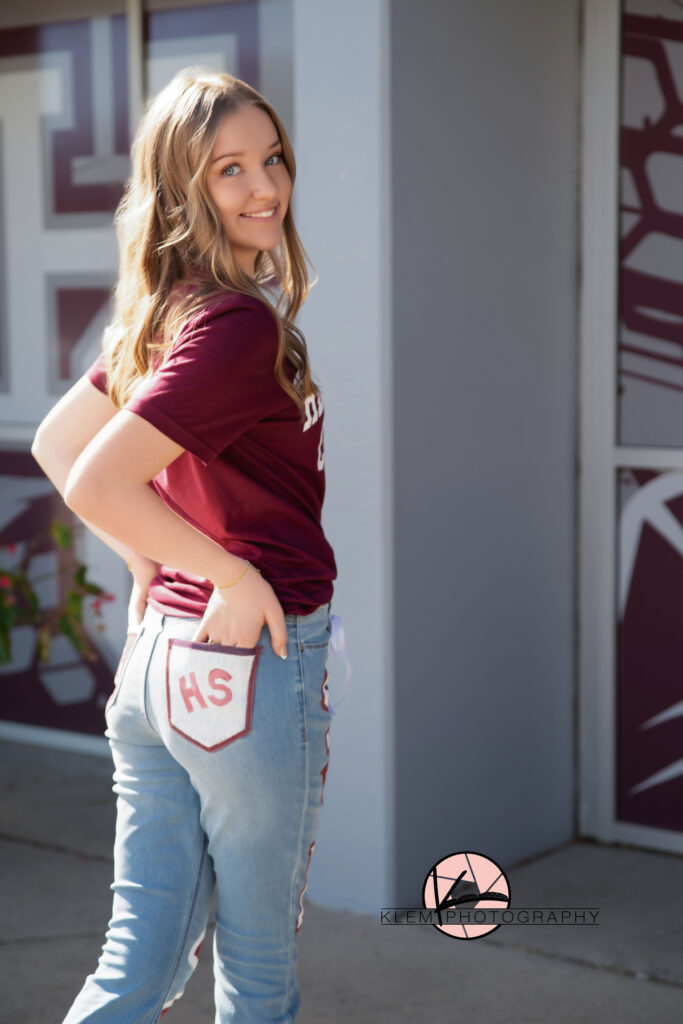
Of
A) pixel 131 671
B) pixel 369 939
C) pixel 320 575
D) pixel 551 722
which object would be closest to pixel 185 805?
pixel 131 671

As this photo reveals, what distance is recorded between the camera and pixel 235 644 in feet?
5.75

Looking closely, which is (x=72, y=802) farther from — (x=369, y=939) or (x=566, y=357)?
(x=566, y=357)

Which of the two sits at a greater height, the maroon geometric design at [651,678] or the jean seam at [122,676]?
the jean seam at [122,676]

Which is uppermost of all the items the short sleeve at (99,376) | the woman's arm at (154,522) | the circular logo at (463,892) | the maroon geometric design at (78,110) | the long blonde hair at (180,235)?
the maroon geometric design at (78,110)

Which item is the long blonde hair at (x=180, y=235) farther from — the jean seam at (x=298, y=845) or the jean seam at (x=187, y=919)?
the jean seam at (x=187, y=919)

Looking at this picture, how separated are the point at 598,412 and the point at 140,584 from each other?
2031 mm

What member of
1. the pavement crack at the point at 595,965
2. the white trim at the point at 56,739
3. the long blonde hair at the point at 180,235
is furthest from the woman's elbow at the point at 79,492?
the white trim at the point at 56,739

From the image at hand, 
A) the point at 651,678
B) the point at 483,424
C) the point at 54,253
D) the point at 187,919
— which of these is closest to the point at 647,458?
the point at 483,424

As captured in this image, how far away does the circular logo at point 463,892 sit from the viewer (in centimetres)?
315

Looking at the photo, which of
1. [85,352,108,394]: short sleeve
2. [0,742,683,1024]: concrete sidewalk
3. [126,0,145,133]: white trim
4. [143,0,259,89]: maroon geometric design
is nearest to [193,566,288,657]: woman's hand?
[85,352,108,394]: short sleeve

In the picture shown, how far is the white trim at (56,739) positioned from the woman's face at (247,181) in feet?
10.7

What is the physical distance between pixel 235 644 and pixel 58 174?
340cm

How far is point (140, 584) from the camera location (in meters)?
2.10

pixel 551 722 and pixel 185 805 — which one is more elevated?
pixel 185 805
